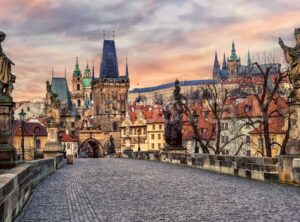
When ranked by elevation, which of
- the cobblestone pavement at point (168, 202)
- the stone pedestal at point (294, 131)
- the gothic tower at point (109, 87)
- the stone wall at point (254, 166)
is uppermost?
the gothic tower at point (109, 87)

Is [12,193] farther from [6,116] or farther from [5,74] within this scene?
[5,74]

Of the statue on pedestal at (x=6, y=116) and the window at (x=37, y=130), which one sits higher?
the window at (x=37, y=130)

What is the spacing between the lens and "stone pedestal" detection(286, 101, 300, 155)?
44.1ft

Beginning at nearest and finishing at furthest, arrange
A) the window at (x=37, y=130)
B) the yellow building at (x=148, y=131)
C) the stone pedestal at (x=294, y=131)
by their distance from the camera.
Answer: the stone pedestal at (x=294, y=131) → the window at (x=37, y=130) → the yellow building at (x=148, y=131)

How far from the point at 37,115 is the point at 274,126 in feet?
324

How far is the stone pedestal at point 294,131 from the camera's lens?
13453mm

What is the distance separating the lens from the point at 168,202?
10859mm

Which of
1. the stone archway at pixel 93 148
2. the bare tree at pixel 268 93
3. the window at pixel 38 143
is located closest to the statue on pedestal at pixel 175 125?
the bare tree at pixel 268 93

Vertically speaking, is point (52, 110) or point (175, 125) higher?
point (52, 110)

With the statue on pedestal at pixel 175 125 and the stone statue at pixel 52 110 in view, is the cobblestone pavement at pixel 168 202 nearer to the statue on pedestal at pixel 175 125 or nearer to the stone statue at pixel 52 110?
the statue on pedestal at pixel 175 125

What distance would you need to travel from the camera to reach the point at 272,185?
1376 centimetres

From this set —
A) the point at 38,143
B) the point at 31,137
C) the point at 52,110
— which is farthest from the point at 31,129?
the point at 52,110

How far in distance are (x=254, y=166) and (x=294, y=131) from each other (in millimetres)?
2698

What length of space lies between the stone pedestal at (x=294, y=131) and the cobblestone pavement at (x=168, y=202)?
3.58 ft
